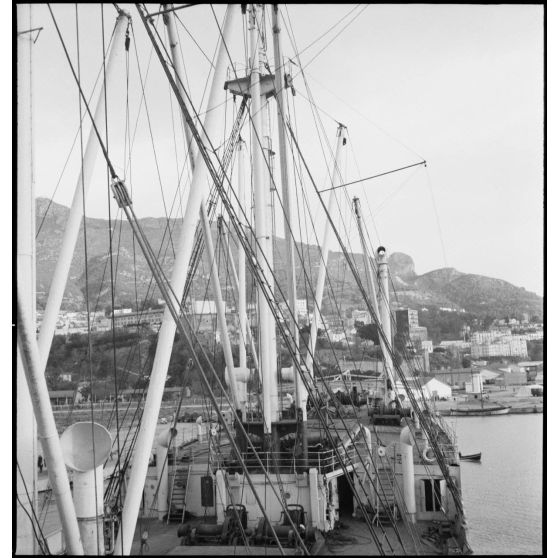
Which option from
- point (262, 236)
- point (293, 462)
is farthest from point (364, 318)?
point (293, 462)

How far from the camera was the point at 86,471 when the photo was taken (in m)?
4.15

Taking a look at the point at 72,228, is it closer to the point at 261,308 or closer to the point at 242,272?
the point at 261,308

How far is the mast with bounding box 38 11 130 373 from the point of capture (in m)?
4.88

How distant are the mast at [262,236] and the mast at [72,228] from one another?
3939 millimetres

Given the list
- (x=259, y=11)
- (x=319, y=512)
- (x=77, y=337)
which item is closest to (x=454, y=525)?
(x=319, y=512)

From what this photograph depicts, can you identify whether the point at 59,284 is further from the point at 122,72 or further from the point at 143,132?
the point at 122,72

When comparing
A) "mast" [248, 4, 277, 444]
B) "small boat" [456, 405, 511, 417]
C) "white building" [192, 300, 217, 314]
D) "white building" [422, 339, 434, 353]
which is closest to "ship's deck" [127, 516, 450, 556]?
"mast" [248, 4, 277, 444]

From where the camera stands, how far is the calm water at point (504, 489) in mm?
13547

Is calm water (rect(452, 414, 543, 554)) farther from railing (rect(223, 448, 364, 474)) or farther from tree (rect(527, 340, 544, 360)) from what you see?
railing (rect(223, 448, 364, 474))

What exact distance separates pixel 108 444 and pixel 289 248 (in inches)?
272

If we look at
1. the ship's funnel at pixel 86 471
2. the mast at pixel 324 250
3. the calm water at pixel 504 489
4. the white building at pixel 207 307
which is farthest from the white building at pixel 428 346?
the ship's funnel at pixel 86 471

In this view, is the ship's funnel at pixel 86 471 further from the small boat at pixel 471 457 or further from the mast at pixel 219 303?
the small boat at pixel 471 457

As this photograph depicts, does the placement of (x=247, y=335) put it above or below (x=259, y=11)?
below

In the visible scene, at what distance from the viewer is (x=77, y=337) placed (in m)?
19.4
